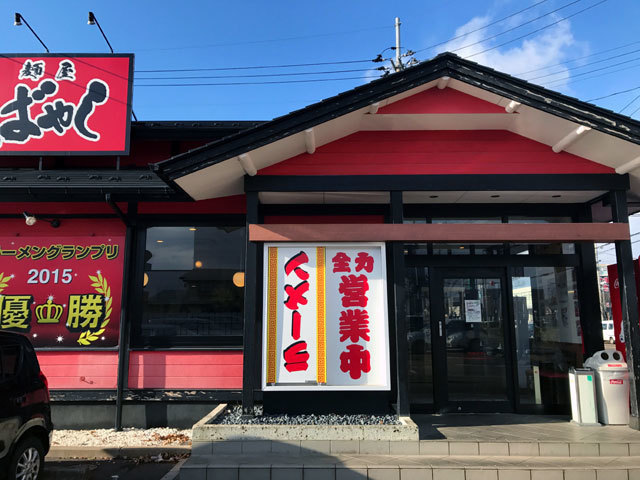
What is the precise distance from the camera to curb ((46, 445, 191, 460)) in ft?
19.8

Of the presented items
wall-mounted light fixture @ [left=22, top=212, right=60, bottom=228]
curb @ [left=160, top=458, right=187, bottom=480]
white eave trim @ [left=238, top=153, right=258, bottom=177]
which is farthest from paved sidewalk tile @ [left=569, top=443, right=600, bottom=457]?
wall-mounted light fixture @ [left=22, top=212, right=60, bottom=228]

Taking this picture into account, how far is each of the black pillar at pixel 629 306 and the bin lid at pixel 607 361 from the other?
275mm

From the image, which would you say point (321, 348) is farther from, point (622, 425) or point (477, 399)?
point (622, 425)

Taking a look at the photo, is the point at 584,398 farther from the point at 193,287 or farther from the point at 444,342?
the point at 193,287

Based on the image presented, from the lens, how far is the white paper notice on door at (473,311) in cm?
690

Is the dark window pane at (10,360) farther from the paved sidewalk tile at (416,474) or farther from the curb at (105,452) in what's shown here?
the paved sidewalk tile at (416,474)

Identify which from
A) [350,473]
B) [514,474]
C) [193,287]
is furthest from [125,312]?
[514,474]

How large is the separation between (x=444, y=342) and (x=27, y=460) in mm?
5502

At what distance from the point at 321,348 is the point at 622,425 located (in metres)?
4.01

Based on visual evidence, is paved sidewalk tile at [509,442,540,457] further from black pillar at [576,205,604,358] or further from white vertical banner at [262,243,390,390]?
black pillar at [576,205,604,358]

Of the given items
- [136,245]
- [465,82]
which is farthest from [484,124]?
[136,245]

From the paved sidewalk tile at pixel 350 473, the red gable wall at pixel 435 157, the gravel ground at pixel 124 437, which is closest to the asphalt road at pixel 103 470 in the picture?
the gravel ground at pixel 124 437

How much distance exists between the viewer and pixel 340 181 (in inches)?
238

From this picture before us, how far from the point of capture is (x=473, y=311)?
6910 mm
